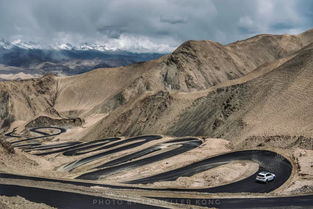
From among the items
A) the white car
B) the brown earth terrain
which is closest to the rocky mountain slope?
the brown earth terrain

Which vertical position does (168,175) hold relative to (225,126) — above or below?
below

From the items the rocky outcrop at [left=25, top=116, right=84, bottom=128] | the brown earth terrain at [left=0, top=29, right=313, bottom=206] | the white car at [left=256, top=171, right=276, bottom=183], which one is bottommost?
the white car at [left=256, top=171, right=276, bottom=183]

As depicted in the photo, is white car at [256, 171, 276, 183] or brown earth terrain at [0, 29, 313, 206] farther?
brown earth terrain at [0, 29, 313, 206]

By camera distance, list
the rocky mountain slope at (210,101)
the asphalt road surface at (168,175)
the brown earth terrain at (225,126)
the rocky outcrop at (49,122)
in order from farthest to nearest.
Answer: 1. the rocky outcrop at (49,122)
2. the rocky mountain slope at (210,101)
3. the brown earth terrain at (225,126)
4. the asphalt road surface at (168,175)

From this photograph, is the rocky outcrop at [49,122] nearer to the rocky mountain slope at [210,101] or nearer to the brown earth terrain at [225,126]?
the brown earth terrain at [225,126]

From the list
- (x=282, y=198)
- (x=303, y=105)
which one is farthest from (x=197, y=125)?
(x=282, y=198)

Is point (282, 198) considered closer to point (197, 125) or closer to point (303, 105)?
point (303, 105)

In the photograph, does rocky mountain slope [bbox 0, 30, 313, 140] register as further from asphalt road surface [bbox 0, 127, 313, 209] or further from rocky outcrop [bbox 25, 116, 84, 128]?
rocky outcrop [bbox 25, 116, 84, 128]

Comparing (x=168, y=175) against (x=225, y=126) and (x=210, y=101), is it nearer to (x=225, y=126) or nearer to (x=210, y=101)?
(x=225, y=126)

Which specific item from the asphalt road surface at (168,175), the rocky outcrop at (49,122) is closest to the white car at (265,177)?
the asphalt road surface at (168,175)

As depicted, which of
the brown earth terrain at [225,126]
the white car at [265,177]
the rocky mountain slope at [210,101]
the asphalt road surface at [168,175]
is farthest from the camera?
the rocky mountain slope at [210,101]

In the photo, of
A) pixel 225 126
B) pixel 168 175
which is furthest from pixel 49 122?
pixel 168 175
